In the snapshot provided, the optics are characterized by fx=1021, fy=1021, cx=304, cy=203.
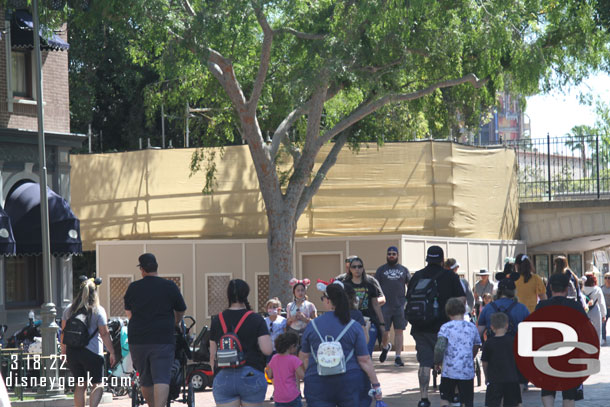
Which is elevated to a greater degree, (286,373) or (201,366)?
(286,373)

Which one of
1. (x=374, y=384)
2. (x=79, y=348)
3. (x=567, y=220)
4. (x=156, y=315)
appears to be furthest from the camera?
(x=567, y=220)

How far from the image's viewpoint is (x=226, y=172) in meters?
26.0

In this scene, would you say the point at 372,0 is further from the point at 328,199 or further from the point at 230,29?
the point at 328,199

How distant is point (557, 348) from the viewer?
10.8m

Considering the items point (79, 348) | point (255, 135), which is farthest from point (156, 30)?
point (79, 348)

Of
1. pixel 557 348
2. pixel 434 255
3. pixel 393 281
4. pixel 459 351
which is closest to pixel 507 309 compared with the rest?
pixel 434 255

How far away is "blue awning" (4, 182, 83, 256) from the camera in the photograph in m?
21.7

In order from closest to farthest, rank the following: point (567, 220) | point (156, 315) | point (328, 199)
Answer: point (156, 315), point (328, 199), point (567, 220)

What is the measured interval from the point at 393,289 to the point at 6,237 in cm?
805

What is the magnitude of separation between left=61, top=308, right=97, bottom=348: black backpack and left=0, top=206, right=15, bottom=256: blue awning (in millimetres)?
9035

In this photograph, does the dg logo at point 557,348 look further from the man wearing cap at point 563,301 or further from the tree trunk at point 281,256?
the tree trunk at point 281,256

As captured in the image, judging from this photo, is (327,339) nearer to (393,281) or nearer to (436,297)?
(436,297)

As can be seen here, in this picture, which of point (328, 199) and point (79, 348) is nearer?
point (79, 348)

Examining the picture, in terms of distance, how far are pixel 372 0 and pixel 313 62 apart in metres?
1.63
